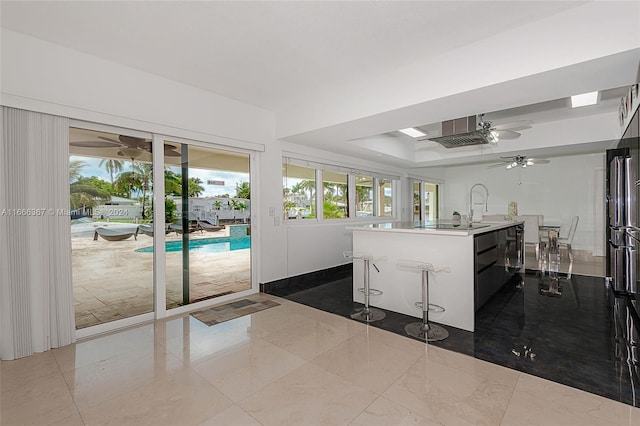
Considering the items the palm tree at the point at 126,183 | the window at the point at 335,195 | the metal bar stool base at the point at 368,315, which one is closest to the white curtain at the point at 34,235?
the palm tree at the point at 126,183

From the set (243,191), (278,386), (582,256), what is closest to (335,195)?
(243,191)

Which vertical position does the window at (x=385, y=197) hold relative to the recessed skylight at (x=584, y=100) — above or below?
below

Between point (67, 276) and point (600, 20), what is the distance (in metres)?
5.00

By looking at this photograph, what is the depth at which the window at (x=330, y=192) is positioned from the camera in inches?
212

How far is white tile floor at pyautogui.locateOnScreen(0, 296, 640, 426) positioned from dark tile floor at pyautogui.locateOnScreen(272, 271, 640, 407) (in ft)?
0.63

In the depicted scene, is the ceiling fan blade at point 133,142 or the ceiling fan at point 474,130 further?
the ceiling fan at point 474,130

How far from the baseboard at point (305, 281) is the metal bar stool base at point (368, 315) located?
1340 millimetres

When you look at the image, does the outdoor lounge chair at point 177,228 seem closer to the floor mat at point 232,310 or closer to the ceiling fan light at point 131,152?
the ceiling fan light at point 131,152

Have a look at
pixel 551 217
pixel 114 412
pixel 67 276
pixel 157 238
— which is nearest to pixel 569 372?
pixel 114 412

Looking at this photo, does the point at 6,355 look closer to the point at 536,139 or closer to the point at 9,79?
the point at 9,79

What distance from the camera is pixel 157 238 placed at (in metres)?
3.59

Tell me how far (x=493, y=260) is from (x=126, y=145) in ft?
15.4

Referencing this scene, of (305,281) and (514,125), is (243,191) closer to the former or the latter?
(305,281)

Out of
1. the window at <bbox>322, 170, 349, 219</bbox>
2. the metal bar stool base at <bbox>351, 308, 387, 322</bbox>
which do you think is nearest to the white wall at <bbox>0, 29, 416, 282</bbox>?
the window at <bbox>322, 170, 349, 219</bbox>
